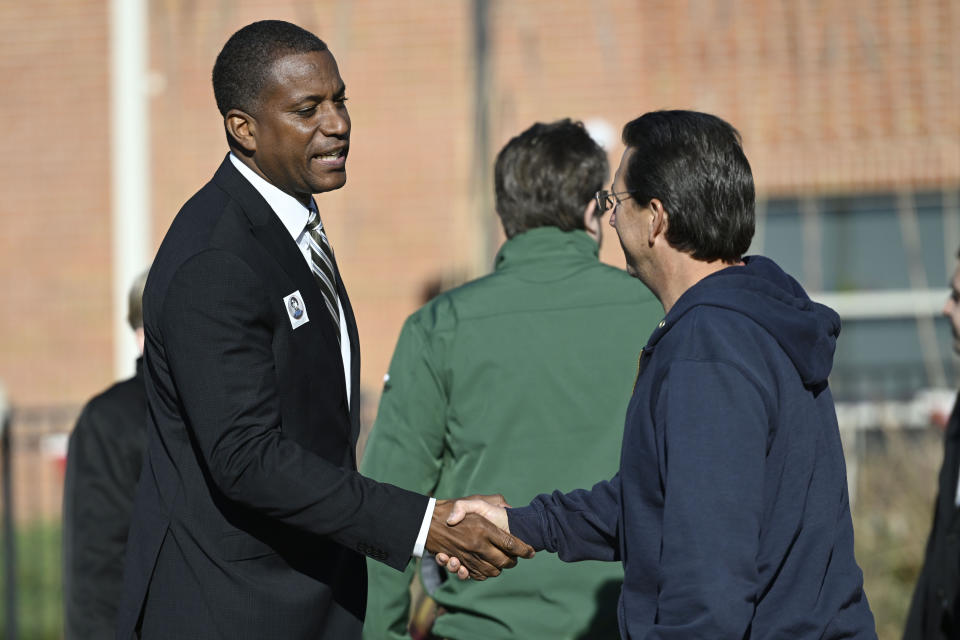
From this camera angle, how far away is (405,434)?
3.42 metres

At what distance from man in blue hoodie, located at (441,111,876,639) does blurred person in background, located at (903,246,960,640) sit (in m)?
1.68

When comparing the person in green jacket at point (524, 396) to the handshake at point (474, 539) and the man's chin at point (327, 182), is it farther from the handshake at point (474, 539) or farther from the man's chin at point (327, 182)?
the man's chin at point (327, 182)

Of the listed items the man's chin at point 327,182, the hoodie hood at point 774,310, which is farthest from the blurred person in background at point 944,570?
the man's chin at point 327,182

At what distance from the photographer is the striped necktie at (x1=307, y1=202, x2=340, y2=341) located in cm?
283

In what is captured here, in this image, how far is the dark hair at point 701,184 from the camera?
2383 millimetres

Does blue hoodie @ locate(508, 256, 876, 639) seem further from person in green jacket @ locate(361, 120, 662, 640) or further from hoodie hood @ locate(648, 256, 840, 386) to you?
person in green jacket @ locate(361, 120, 662, 640)

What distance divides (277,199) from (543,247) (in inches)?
38.2

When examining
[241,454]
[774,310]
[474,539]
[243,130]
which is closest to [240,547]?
[241,454]

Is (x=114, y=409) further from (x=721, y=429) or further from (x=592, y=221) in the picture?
(x=721, y=429)

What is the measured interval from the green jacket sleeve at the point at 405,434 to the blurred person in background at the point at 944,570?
1.76 metres

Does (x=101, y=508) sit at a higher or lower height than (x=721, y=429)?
lower

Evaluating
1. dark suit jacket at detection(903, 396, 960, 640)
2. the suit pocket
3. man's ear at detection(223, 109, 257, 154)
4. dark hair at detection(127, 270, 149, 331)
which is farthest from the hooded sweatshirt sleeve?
dark hair at detection(127, 270, 149, 331)

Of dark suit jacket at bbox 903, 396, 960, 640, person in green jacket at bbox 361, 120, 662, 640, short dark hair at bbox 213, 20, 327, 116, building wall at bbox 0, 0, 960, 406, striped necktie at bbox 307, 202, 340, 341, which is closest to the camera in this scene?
short dark hair at bbox 213, 20, 327, 116

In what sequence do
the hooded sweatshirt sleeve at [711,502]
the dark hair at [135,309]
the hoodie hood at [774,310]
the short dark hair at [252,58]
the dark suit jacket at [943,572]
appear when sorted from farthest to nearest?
the dark hair at [135,309] → the dark suit jacket at [943,572] → the short dark hair at [252,58] → the hoodie hood at [774,310] → the hooded sweatshirt sleeve at [711,502]
